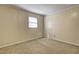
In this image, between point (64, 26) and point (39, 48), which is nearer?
point (39, 48)

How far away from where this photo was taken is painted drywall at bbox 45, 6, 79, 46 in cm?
231

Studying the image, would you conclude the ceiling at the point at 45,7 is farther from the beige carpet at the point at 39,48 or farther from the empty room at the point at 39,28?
the beige carpet at the point at 39,48

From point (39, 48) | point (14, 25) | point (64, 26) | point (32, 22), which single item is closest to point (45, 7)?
point (32, 22)

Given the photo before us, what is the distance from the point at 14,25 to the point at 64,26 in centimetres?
127

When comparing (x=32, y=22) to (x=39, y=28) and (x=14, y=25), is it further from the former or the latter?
(x=14, y=25)

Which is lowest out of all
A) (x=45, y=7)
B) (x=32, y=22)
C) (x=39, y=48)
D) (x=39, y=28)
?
(x=39, y=48)

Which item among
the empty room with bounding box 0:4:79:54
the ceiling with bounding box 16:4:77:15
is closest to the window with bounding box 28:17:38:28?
the empty room with bounding box 0:4:79:54

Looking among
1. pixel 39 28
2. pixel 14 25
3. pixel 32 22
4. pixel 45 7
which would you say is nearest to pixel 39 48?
pixel 39 28

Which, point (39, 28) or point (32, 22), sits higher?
point (32, 22)

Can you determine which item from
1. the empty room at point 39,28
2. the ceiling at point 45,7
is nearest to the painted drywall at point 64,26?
the empty room at point 39,28

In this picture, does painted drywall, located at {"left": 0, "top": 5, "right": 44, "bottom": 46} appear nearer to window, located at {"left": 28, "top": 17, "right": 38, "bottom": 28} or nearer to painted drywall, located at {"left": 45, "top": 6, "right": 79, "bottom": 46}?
window, located at {"left": 28, "top": 17, "right": 38, "bottom": 28}

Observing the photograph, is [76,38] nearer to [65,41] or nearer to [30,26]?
[65,41]

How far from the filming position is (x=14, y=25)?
7.57ft

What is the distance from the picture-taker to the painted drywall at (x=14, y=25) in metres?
2.22
